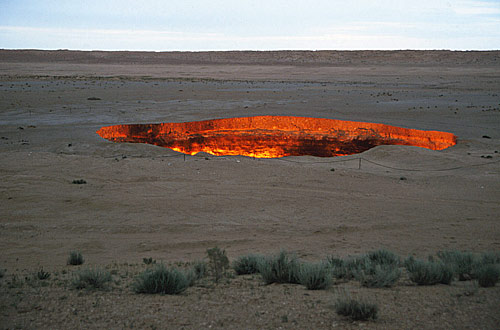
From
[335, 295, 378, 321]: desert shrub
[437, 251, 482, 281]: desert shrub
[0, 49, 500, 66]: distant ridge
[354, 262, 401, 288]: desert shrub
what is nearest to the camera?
[335, 295, 378, 321]: desert shrub

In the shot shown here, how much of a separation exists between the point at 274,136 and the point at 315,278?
16.4 metres

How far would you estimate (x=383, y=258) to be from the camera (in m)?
6.64

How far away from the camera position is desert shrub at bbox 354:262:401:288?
5422 mm

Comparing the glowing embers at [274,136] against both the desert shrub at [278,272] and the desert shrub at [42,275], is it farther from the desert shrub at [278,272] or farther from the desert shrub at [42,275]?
the desert shrub at [42,275]

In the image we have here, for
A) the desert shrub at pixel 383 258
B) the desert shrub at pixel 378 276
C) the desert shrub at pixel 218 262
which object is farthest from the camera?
the desert shrub at pixel 383 258

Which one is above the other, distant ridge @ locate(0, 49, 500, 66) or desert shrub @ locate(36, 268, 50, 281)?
distant ridge @ locate(0, 49, 500, 66)

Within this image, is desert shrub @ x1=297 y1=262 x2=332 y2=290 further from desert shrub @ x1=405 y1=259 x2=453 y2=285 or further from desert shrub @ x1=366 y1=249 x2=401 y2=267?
desert shrub @ x1=366 y1=249 x2=401 y2=267

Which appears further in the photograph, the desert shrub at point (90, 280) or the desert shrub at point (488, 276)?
the desert shrub at point (90, 280)

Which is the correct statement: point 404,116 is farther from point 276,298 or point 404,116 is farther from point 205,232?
point 276,298

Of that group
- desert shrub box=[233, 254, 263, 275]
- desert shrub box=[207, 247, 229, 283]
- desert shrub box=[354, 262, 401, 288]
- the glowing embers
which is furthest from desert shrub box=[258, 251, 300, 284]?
the glowing embers

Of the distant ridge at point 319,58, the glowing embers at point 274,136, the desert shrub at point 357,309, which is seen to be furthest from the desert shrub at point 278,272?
the distant ridge at point 319,58

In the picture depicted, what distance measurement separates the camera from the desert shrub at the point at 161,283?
5238 millimetres

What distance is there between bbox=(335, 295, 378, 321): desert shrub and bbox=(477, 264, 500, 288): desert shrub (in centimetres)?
169

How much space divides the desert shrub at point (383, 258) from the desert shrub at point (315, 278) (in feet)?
4.11
